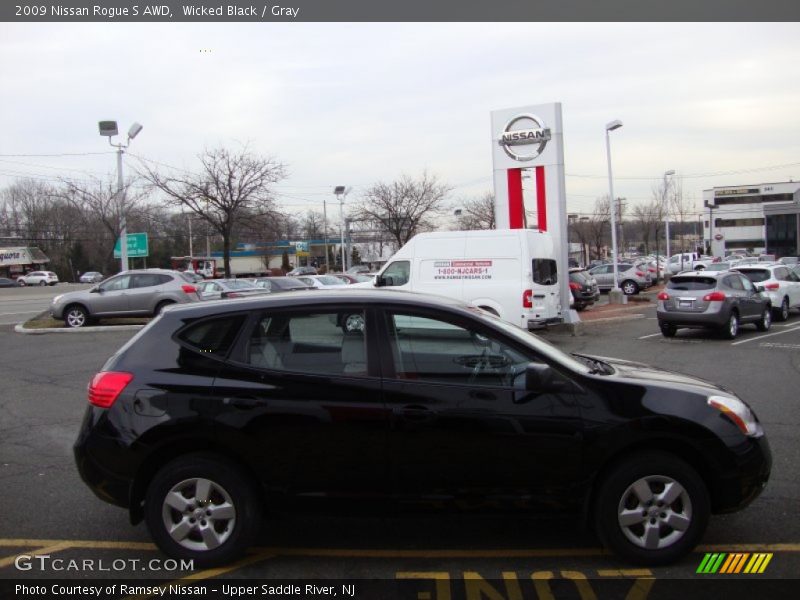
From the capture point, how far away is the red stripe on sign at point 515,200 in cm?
1980

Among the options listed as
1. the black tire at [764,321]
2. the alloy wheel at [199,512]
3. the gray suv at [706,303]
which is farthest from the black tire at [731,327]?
the alloy wheel at [199,512]

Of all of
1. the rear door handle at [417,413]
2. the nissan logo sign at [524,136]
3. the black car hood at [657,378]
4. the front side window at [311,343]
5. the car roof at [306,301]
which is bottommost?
the rear door handle at [417,413]

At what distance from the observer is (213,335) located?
14.0 feet

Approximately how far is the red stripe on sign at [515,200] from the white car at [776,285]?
21.1 feet

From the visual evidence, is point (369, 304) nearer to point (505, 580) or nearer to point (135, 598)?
point (505, 580)

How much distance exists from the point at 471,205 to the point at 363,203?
19.4 m

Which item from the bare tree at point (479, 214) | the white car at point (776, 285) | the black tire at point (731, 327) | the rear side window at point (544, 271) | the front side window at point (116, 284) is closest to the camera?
the rear side window at point (544, 271)

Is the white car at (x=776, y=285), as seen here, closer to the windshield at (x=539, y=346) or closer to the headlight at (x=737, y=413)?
the headlight at (x=737, y=413)

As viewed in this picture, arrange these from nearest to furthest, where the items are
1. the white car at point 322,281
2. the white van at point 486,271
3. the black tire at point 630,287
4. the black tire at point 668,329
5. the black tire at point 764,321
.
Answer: the white van at point 486,271
the black tire at point 668,329
the black tire at point 764,321
the white car at point 322,281
the black tire at point 630,287

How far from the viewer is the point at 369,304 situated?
4.25 metres

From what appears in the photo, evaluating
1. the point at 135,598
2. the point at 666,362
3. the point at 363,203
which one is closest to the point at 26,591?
the point at 135,598

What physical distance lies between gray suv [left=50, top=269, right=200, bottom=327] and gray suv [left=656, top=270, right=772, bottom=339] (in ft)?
42.0

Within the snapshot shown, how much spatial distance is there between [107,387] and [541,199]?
16.6 m

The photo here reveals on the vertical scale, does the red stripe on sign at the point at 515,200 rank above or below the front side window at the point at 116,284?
above
